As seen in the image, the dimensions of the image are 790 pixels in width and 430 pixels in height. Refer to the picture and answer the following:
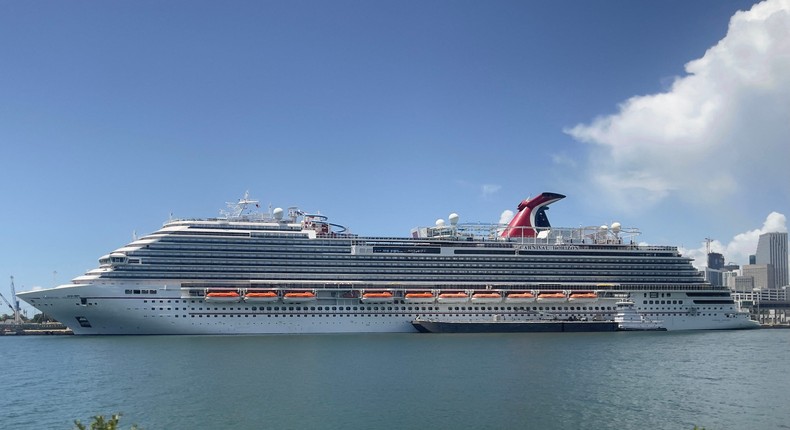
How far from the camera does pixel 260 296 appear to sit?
7388cm

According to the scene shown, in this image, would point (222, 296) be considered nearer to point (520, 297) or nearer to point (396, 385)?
point (520, 297)

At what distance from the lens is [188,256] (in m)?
75.8

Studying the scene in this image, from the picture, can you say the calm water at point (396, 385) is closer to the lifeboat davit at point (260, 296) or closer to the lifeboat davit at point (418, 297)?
the lifeboat davit at point (260, 296)

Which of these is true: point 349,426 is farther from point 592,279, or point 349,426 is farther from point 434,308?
point 592,279

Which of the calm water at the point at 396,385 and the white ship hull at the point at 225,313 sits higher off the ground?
the white ship hull at the point at 225,313

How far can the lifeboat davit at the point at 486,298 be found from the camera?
80938mm

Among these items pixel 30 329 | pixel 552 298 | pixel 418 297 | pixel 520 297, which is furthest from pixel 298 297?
pixel 30 329

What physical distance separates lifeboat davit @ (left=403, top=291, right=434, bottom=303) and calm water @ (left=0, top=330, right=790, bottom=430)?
1516cm

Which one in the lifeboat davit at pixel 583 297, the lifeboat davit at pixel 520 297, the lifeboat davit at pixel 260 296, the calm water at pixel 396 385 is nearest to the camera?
Answer: the calm water at pixel 396 385

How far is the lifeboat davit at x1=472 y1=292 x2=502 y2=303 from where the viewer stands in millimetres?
80938

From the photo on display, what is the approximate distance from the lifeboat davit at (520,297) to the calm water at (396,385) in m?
18.6

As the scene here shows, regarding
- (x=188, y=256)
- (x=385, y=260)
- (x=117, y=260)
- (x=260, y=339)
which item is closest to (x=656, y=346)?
(x=385, y=260)

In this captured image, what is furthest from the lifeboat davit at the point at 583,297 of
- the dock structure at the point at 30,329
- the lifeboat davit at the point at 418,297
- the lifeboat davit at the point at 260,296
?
the dock structure at the point at 30,329

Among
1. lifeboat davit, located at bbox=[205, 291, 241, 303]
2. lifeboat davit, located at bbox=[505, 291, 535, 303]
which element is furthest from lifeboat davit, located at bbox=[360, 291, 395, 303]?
lifeboat davit, located at bbox=[505, 291, 535, 303]
